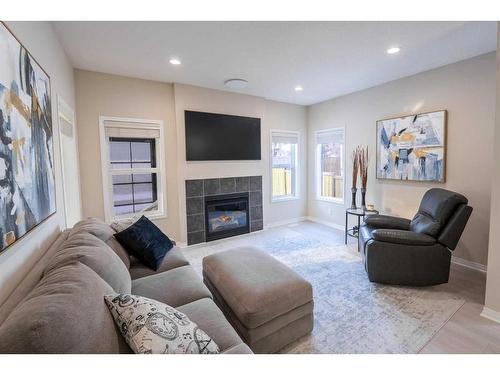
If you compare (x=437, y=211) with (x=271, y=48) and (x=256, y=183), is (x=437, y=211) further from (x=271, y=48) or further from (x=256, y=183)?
(x=256, y=183)

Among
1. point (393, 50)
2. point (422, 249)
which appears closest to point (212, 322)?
point (422, 249)

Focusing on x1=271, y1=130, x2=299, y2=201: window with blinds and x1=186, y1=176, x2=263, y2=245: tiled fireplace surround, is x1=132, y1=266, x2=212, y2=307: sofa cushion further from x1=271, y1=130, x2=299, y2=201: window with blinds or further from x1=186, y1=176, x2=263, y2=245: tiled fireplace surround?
x1=271, y1=130, x2=299, y2=201: window with blinds

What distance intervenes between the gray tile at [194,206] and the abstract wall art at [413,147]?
2982mm

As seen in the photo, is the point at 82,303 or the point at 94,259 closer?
the point at 82,303

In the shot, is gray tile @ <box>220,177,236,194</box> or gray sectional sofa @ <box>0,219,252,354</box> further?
gray tile @ <box>220,177,236,194</box>

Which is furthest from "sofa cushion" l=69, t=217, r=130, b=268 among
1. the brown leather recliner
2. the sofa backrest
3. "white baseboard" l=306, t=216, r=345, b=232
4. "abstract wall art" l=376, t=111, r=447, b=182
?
"white baseboard" l=306, t=216, r=345, b=232

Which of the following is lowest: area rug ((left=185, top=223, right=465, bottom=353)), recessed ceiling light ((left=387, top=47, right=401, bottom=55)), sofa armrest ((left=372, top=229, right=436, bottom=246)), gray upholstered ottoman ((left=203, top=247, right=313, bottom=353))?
area rug ((left=185, top=223, right=465, bottom=353))

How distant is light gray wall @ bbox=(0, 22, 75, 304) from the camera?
1.12 metres

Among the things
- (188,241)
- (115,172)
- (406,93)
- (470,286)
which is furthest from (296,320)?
(406,93)

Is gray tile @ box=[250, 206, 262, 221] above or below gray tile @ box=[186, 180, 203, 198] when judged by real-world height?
below

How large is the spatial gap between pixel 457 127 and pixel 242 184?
125 inches

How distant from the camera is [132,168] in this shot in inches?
139

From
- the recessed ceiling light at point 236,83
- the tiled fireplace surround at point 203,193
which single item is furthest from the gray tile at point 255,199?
the recessed ceiling light at point 236,83

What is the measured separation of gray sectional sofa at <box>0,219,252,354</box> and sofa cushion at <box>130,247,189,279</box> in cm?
14
